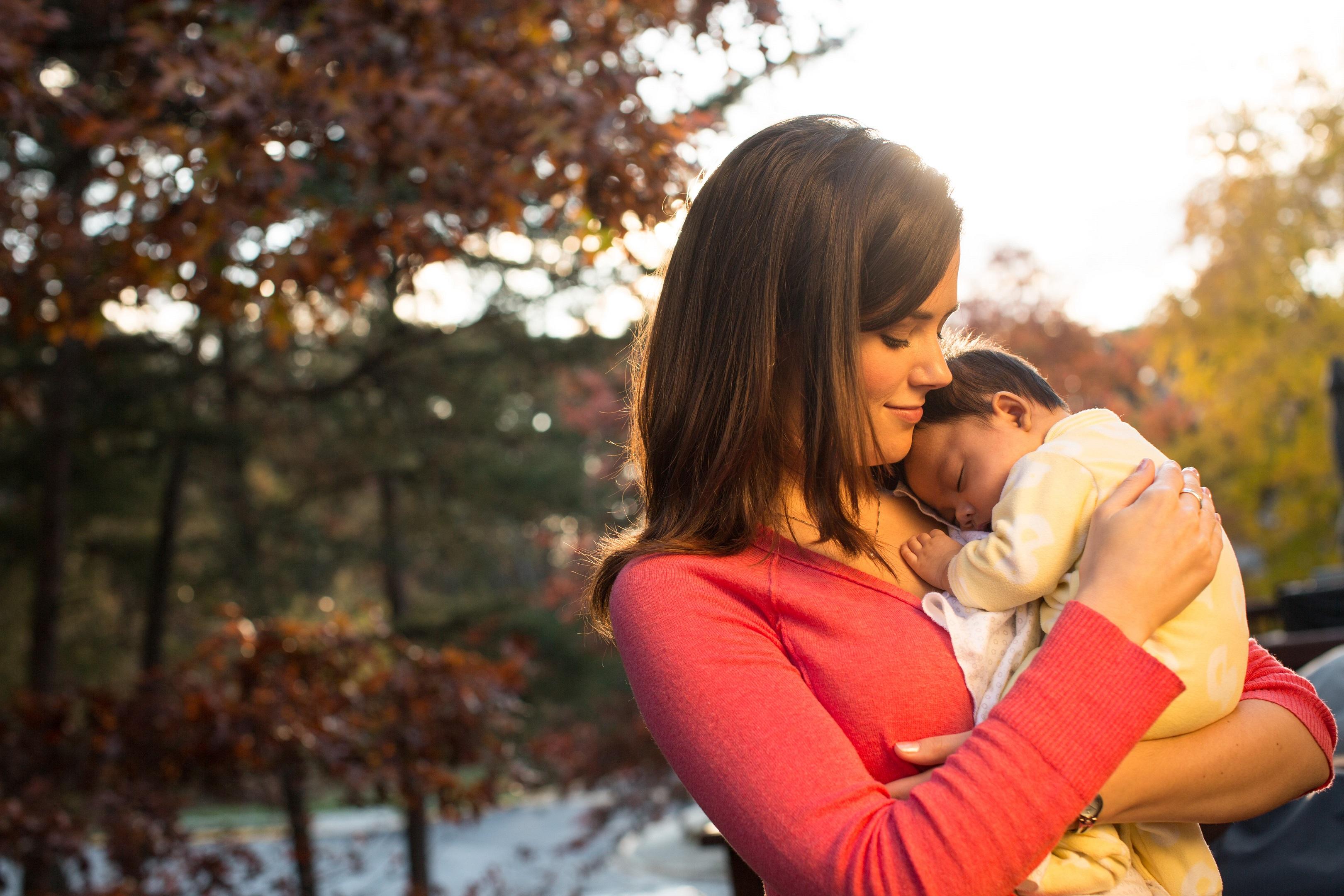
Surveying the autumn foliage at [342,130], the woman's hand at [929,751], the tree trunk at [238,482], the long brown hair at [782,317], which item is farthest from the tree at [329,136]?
the tree trunk at [238,482]

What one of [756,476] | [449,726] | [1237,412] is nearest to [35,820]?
[449,726]

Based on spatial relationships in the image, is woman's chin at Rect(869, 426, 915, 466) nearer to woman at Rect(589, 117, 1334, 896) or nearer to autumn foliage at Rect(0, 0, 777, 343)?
woman at Rect(589, 117, 1334, 896)

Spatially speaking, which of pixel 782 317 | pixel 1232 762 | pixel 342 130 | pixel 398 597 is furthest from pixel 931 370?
pixel 398 597

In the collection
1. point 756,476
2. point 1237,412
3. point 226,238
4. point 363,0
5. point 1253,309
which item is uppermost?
point 363,0

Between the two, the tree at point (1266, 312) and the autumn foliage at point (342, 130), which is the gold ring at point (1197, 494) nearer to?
the autumn foliage at point (342, 130)

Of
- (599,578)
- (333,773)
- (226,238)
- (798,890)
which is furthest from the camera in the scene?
(333,773)

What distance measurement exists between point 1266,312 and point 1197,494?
11648mm

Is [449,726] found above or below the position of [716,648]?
below

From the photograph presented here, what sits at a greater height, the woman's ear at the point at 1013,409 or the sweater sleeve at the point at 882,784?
the woman's ear at the point at 1013,409

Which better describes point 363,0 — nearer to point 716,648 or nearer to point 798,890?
point 716,648

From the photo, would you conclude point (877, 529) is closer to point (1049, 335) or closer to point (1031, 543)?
point (1031, 543)

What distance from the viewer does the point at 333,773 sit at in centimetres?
423

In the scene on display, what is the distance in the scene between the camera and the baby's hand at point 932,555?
1.53 meters

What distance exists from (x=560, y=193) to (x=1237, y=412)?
10.5 m
